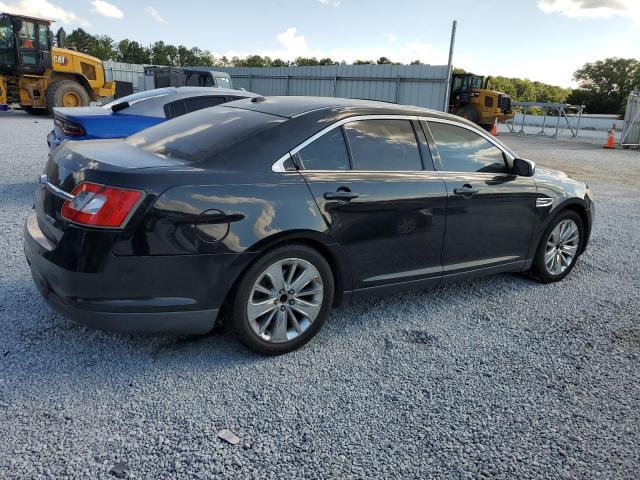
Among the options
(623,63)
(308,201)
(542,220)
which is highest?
(623,63)

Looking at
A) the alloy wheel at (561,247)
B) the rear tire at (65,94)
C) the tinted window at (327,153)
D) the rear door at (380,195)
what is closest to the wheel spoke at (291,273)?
the rear door at (380,195)

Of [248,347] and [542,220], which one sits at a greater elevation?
[542,220]

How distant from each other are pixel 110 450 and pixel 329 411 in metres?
1.08

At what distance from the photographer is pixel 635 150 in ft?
73.6

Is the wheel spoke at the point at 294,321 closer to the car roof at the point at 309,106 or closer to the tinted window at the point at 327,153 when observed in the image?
the tinted window at the point at 327,153

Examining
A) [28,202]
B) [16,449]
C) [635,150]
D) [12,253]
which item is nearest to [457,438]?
[16,449]

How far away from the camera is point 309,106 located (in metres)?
3.66

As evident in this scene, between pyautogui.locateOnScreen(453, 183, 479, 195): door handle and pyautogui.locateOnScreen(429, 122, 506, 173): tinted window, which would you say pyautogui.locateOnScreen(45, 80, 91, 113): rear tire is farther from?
pyautogui.locateOnScreen(453, 183, 479, 195): door handle

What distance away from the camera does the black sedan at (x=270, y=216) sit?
281 centimetres

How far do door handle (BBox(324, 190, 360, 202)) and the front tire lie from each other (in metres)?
0.37

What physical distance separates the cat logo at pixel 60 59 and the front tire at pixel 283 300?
1842 centimetres

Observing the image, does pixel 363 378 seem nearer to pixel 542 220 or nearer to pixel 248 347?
pixel 248 347

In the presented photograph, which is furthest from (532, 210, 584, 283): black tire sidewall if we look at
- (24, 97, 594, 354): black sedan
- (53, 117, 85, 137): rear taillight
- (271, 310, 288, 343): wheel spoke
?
(53, 117, 85, 137): rear taillight

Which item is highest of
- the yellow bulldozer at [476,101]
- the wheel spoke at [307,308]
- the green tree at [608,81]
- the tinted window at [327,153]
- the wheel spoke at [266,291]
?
the green tree at [608,81]
